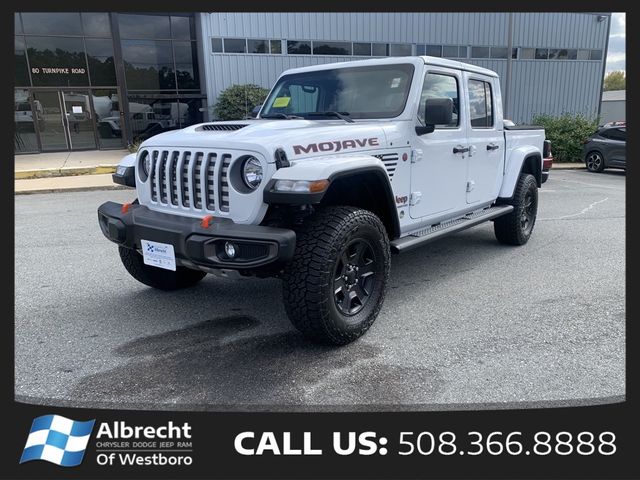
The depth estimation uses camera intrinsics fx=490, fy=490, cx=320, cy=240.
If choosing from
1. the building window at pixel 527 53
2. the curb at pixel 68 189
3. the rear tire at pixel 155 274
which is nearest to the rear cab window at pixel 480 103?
the rear tire at pixel 155 274

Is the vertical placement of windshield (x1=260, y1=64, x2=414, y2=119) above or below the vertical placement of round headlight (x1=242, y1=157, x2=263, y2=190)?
above

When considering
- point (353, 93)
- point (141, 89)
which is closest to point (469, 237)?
point (353, 93)

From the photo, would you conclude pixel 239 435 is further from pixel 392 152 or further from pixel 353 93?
pixel 353 93

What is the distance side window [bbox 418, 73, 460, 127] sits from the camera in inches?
168

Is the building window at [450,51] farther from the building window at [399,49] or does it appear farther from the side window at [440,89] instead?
the side window at [440,89]

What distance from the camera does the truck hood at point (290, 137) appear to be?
10.4ft

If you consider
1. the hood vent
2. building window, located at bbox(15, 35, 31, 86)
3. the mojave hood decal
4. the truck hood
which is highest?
building window, located at bbox(15, 35, 31, 86)

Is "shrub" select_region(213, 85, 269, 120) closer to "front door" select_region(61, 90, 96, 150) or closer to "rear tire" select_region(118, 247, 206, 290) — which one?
"front door" select_region(61, 90, 96, 150)

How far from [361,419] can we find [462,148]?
3065 millimetres

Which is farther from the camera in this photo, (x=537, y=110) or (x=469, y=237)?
(x=537, y=110)

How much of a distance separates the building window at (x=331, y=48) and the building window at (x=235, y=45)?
2926mm

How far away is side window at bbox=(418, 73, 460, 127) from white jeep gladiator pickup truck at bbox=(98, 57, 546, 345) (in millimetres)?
19

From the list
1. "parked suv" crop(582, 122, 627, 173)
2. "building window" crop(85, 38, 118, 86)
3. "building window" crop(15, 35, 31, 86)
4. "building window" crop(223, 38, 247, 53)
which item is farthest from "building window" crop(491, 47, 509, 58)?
"building window" crop(15, 35, 31, 86)

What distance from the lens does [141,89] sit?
1866 cm
